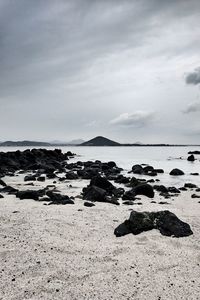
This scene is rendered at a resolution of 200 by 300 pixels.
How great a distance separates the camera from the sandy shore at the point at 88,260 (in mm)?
5211

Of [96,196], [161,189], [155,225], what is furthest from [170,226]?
[161,189]

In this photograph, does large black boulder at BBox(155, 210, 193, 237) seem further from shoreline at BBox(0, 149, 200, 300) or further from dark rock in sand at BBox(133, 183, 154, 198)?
dark rock in sand at BBox(133, 183, 154, 198)

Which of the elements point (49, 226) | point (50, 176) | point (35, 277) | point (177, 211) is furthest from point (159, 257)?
→ point (50, 176)

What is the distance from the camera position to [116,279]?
221 inches

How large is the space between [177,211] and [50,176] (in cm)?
1511

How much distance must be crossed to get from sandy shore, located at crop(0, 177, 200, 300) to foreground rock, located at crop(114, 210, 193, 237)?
8.0 inches

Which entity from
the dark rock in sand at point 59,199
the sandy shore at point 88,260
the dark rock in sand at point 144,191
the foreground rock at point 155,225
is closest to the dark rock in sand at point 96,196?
the dark rock in sand at point 59,199

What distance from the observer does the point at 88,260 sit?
6453 millimetres

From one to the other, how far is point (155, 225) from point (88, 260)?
A: 9.24 ft

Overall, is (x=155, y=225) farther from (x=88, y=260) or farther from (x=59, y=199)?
(x=59, y=199)

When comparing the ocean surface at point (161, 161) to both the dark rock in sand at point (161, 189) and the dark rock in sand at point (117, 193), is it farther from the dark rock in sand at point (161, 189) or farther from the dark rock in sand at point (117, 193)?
the dark rock in sand at point (117, 193)

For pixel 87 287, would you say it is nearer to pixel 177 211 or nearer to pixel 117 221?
pixel 117 221

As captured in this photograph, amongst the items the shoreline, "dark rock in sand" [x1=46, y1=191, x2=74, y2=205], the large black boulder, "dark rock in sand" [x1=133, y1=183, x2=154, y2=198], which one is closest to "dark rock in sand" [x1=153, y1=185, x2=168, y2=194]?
"dark rock in sand" [x1=133, y1=183, x2=154, y2=198]

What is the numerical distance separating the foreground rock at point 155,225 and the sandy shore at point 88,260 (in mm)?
203
